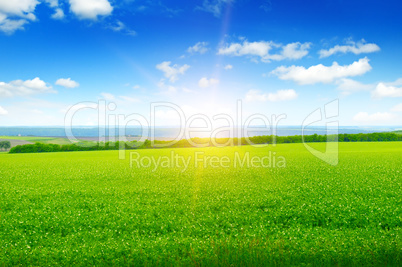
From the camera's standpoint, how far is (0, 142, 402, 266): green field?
7.80m

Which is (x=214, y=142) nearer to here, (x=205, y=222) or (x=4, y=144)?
(x=205, y=222)

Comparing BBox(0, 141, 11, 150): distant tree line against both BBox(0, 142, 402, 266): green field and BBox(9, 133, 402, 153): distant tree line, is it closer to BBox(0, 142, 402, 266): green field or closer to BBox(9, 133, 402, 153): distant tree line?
BBox(9, 133, 402, 153): distant tree line

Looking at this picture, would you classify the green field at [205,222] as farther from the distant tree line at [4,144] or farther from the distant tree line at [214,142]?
the distant tree line at [4,144]

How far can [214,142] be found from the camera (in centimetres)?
6044

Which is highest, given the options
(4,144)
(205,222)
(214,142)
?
(214,142)

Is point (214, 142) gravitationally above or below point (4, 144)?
above

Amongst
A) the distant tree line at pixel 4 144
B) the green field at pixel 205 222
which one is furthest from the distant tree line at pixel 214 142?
the green field at pixel 205 222

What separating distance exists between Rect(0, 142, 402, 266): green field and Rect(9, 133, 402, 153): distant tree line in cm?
4215

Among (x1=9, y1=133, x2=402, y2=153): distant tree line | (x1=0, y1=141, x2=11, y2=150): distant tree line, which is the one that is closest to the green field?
(x1=9, y1=133, x2=402, y2=153): distant tree line

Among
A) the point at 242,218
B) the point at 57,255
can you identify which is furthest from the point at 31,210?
the point at 242,218

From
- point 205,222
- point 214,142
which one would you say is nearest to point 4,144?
point 214,142

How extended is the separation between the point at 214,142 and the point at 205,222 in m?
50.2

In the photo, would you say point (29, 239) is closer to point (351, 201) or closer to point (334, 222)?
point (334, 222)

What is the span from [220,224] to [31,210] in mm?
9274
